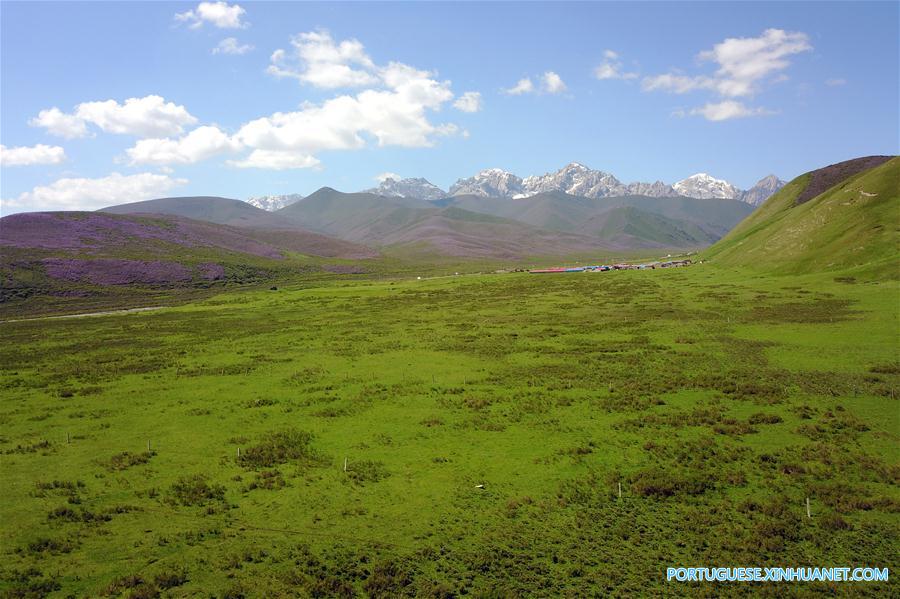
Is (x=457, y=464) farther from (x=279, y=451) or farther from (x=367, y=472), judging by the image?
(x=279, y=451)

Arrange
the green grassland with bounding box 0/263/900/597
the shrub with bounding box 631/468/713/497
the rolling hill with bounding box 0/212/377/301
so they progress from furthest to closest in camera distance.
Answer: the rolling hill with bounding box 0/212/377/301 → the shrub with bounding box 631/468/713/497 → the green grassland with bounding box 0/263/900/597

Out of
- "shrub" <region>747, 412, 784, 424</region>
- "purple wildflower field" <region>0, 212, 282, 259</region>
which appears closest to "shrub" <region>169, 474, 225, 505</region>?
"shrub" <region>747, 412, 784, 424</region>

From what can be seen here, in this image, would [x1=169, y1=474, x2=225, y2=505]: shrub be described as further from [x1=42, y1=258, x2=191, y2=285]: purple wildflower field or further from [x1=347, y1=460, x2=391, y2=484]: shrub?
[x1=42, y1=258, x2=191, y2=285]: purple wildflower field

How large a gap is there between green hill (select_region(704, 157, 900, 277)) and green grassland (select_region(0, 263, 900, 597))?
3635 centimetres

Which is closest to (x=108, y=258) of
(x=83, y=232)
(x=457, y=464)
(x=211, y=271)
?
(x=211, y=271)

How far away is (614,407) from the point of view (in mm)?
→ 33500

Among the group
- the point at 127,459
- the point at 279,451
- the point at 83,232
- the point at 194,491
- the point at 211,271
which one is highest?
the point at 83,232

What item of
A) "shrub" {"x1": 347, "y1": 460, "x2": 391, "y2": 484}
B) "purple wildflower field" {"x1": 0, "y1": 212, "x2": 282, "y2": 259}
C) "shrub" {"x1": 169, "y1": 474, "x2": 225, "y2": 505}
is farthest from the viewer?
"purple wildflower field" {"x1": 0, "y1": 212, "x2": 282, "y2": 259}

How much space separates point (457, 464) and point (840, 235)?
337 feet

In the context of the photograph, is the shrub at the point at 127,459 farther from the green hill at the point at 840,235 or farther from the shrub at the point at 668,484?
the green hill at the point at 840,235

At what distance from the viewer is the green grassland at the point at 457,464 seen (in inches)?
717

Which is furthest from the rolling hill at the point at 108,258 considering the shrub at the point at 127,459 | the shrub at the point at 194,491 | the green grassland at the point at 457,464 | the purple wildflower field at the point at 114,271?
the shrub at the point at 194,491

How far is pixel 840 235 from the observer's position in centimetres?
9425

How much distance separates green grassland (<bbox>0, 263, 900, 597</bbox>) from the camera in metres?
18.2
